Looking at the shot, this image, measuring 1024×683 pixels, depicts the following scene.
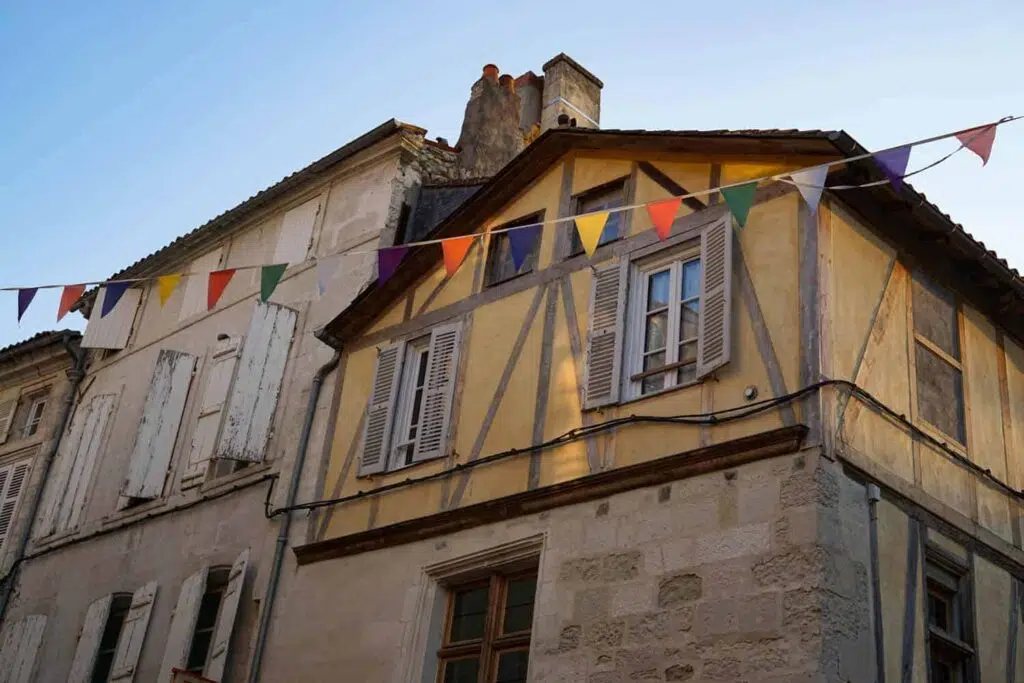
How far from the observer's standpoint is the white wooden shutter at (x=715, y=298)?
24.8 ft

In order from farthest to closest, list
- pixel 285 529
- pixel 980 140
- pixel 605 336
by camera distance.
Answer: pixel 285 529, pixel 605 336, pixel 980 140

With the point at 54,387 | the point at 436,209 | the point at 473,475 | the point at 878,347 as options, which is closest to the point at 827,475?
the point at 878,347

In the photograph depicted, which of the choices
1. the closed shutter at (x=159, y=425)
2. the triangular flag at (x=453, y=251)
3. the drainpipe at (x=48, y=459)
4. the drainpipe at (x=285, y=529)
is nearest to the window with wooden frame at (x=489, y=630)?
the drainpipe at (x=285, y=529)

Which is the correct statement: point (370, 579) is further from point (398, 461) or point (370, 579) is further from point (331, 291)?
point (331, 291)

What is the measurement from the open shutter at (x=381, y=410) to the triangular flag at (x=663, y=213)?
2952 mm

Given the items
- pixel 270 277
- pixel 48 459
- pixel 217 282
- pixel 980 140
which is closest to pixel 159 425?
pixel 48 459

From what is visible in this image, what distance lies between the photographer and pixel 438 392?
947 cm

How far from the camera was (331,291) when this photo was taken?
11797 millimetres

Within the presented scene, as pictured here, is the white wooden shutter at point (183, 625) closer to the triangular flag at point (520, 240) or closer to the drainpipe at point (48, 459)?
the drainpipe at point (48, 459)

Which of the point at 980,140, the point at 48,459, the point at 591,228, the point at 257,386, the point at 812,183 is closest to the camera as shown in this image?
the point at 980,140

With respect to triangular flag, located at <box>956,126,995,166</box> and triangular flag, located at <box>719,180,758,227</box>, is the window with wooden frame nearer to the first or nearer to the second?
triangular flag, located at <box>719,180,758,227</box>

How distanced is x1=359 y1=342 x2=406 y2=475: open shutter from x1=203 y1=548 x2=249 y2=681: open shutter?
1.53 meters

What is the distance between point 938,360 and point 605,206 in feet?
8.51

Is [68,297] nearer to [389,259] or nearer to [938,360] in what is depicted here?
[389,259]
